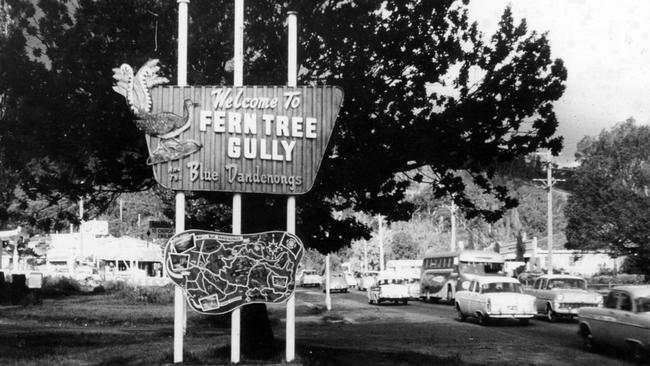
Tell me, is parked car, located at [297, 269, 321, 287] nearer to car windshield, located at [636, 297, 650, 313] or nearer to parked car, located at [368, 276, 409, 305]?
parked car, located at [368, 276, 409, 305]

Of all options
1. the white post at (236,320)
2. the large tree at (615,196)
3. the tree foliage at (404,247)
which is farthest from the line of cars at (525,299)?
the tree foliage at (404,247)

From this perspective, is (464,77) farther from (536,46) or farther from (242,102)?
(242,102)

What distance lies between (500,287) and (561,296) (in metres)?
2.12

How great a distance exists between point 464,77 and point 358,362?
5.79 metres

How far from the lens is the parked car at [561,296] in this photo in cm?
2649

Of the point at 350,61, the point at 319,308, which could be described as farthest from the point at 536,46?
the point at 319,308

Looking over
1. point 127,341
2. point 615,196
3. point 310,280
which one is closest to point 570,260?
point 615,196

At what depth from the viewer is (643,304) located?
1545 cm

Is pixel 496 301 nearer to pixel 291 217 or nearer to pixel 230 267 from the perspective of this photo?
pixel 291 217

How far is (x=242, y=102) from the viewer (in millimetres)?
10750

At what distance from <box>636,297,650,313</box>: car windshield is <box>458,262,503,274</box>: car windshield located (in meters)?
25.8

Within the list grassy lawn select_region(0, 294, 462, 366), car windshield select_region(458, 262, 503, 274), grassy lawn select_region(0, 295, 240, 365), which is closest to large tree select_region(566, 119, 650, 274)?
car windshield select_region(458, 262, 503, 274)

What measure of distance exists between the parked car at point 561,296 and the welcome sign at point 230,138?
18362mm

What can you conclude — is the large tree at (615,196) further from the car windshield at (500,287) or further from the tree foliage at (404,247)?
the car windshield at (500,287)
